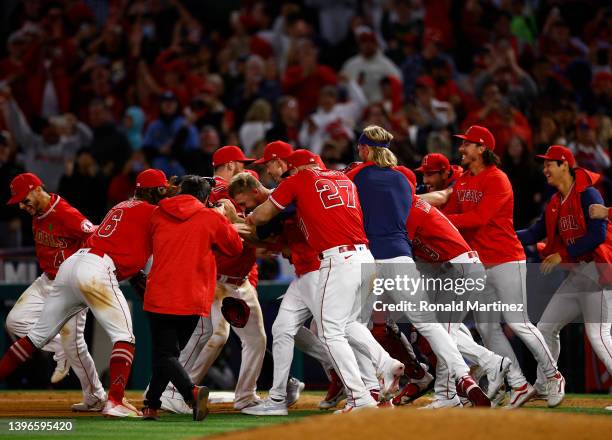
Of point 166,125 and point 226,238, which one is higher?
point 166,125

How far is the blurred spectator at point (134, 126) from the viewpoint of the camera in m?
15.4

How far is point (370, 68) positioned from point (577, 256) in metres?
6.54

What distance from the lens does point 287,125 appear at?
14117 millimetres

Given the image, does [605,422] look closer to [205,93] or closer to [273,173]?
[273,173]

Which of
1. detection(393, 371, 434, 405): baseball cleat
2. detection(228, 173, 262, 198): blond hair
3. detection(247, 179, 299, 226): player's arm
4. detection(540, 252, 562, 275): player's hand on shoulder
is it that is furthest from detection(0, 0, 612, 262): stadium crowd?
detection(247, 179, 299, 226): player's arm

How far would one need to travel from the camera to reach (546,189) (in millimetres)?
12289

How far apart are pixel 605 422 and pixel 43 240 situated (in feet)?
16.2

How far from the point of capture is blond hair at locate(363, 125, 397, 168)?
8547 mm

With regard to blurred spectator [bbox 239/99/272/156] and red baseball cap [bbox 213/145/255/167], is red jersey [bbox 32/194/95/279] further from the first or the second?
blurred spectator [bbox 239/99/272/156]

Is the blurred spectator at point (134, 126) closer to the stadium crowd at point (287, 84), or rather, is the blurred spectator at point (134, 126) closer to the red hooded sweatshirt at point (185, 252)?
the stadium crowd at point (287, 84)

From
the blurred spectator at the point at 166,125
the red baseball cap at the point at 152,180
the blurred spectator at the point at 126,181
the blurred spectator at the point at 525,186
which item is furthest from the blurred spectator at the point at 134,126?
the red baseball cap at the point at 152,180

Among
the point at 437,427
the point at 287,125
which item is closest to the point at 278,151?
the point at 437,427

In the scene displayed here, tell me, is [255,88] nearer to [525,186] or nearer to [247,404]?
[525,186]

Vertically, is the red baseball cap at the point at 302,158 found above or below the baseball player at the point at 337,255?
above
